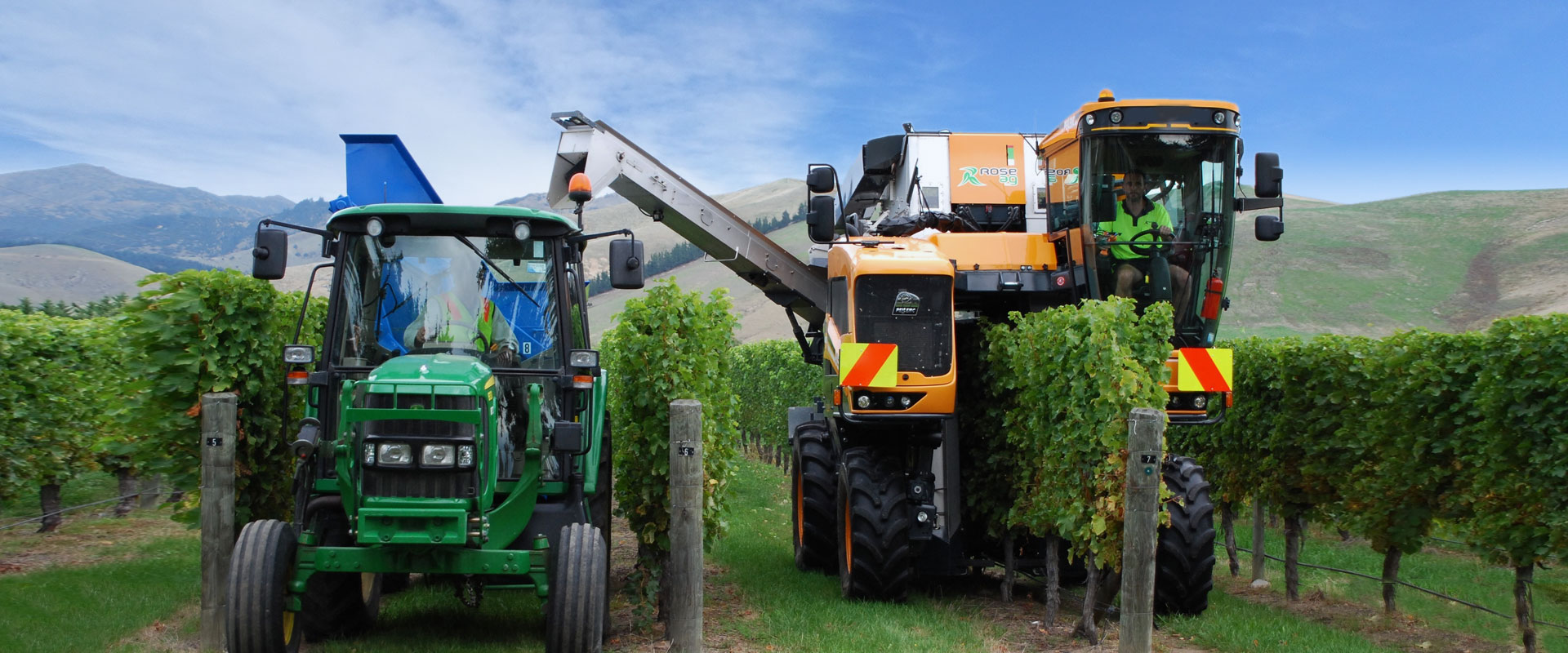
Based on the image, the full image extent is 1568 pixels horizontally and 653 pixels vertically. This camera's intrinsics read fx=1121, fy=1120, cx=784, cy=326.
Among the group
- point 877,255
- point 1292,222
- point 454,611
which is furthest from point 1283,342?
point 1292,222

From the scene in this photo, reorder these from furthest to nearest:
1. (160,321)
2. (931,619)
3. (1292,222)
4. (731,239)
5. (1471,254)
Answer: (1292,222)
(1471,254)
(731,239)
(931,619)
(160,321)

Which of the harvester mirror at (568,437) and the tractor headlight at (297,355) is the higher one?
the tractor headlight at (297,355)

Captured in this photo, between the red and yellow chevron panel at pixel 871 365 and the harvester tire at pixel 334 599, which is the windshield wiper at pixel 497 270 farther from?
the red and yellow chevron panel at pixel 871 365

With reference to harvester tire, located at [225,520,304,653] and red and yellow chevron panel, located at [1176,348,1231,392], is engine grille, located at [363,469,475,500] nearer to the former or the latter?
harvester tire, located at [225,520,304,653]

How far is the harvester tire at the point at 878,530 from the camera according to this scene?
8.28 meters

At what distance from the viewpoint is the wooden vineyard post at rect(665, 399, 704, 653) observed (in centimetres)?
659

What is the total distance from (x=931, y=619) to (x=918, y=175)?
14.7 ft

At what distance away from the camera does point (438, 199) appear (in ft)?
32.3

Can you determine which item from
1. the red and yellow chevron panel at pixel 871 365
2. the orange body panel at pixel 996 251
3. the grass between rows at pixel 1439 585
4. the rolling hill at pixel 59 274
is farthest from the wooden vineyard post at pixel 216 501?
the rolling hill at pixel 59 274

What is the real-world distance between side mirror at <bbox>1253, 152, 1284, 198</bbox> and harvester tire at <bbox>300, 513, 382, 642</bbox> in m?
6.57

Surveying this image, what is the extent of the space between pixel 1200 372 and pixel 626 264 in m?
4.14

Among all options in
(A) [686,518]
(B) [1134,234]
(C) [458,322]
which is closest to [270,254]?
(C) [458,322]

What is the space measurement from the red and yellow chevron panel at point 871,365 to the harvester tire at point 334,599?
3.53 meters

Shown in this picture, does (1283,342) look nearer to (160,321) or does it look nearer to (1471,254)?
(160,321)
